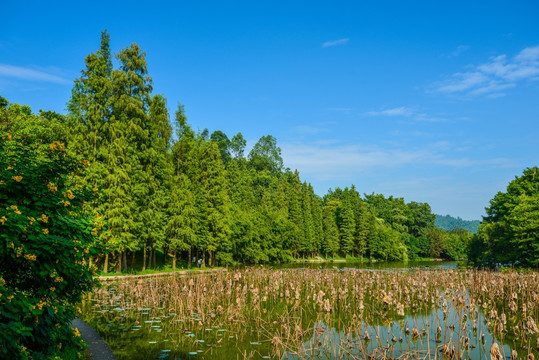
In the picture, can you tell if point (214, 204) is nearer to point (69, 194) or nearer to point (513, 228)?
point (513, 228)

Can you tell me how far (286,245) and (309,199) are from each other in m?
16.4

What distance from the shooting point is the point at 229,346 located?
430 inches

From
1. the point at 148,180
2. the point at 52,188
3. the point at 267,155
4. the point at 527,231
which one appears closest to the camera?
the point at 52,188

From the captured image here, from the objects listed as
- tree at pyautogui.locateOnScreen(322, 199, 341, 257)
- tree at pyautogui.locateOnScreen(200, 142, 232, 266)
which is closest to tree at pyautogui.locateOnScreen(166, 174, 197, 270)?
tree at pyautogui.locateOnScreen(200, 142, 232, 266)

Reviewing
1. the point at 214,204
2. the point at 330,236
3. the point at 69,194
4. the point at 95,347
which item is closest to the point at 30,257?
the point at 69,194

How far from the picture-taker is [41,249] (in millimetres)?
6477

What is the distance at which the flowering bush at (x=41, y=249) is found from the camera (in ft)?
19.8

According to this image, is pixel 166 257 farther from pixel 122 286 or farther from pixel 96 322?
pixel 96 322

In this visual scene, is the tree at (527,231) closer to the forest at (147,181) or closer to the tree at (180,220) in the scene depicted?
the forest at (147,181)

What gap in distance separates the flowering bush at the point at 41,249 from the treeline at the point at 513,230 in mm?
39609

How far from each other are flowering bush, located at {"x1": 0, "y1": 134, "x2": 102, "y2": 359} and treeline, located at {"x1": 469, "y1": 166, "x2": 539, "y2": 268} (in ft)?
130

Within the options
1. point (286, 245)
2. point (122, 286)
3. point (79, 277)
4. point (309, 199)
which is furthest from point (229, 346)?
point (309, 199)

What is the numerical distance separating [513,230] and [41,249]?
141 ft

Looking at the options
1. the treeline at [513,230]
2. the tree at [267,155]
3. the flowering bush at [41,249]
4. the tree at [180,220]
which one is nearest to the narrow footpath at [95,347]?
the flowering bush at [41,249]
